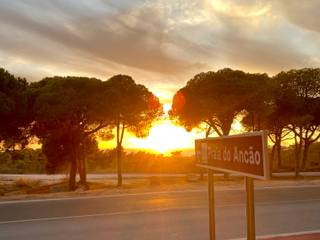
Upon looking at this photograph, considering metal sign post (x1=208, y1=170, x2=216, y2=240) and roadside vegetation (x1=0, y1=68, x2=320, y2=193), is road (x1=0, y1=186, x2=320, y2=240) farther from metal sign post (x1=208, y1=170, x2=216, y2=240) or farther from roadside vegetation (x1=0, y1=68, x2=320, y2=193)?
roadside vegetation (x1=0, y1=68, x2=320, y2=193)

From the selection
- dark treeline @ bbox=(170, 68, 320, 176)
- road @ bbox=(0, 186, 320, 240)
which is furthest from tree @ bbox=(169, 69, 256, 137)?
road @ bbox=(0, 186, 320, 240)

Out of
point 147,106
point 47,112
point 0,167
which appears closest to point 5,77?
point 47,112

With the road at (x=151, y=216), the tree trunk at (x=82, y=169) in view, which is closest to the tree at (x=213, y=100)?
the tree trunk at (x=82, y=169)

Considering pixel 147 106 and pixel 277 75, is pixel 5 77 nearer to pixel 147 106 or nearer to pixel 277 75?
pixel 147 106

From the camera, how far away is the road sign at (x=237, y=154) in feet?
9.30

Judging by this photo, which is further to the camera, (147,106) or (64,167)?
(64,167)

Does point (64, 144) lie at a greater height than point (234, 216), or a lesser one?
greater

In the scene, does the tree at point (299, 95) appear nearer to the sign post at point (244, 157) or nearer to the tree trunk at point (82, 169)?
the tree trunk at point (82, 169)

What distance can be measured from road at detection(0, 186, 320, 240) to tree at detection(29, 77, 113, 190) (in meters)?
9.85

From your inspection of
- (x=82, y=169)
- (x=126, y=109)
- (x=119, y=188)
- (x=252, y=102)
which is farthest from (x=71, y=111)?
(x=252, y=102)

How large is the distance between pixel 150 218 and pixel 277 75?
26.0m

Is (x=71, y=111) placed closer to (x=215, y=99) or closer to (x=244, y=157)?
(x=215, y=99)

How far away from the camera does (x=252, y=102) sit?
31.3 m

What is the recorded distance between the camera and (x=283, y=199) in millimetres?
15172
